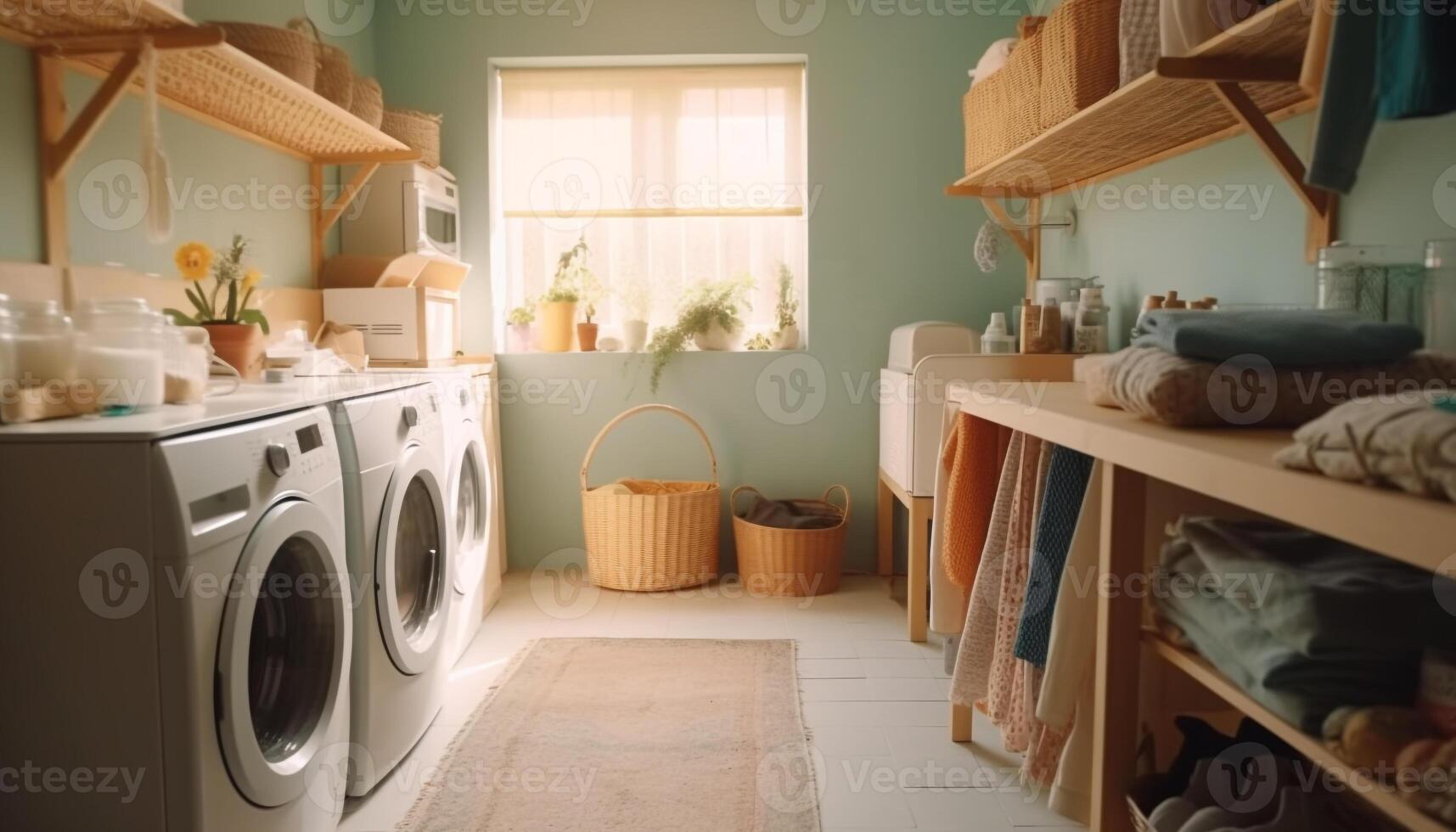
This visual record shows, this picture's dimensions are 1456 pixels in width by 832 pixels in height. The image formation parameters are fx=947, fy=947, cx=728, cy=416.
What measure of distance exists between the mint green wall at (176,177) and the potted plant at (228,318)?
0.19 metres

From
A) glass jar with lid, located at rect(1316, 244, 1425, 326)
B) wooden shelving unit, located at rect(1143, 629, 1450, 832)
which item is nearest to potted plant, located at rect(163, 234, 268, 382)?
wooden shelving unit, located at rect(1143, 629, 1450, 832)

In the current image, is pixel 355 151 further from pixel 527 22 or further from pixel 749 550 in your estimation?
pixel 749 550

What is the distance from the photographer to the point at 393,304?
298cm

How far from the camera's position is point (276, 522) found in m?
1.46

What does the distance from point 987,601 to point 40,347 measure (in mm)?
1666

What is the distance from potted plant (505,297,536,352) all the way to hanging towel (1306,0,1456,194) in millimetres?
2975

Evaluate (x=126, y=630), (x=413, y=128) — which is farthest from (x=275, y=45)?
(x=126, y=630)

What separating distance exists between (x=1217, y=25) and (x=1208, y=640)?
3.76ft

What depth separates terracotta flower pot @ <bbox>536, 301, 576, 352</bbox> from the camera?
358 centimetres

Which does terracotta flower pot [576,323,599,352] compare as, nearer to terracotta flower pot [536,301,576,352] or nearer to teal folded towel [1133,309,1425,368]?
terracotta flower pot [536,301,576,352]

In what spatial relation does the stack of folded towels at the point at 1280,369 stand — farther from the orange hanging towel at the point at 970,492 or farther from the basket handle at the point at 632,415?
the basket handle at the point at 632,415

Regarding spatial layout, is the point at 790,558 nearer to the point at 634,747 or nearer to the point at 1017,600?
the point at 634,747

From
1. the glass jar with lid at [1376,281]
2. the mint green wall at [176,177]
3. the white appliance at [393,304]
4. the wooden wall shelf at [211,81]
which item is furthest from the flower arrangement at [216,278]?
the glass jar with lid at [1376,281]

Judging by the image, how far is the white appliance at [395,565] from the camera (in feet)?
6.10
